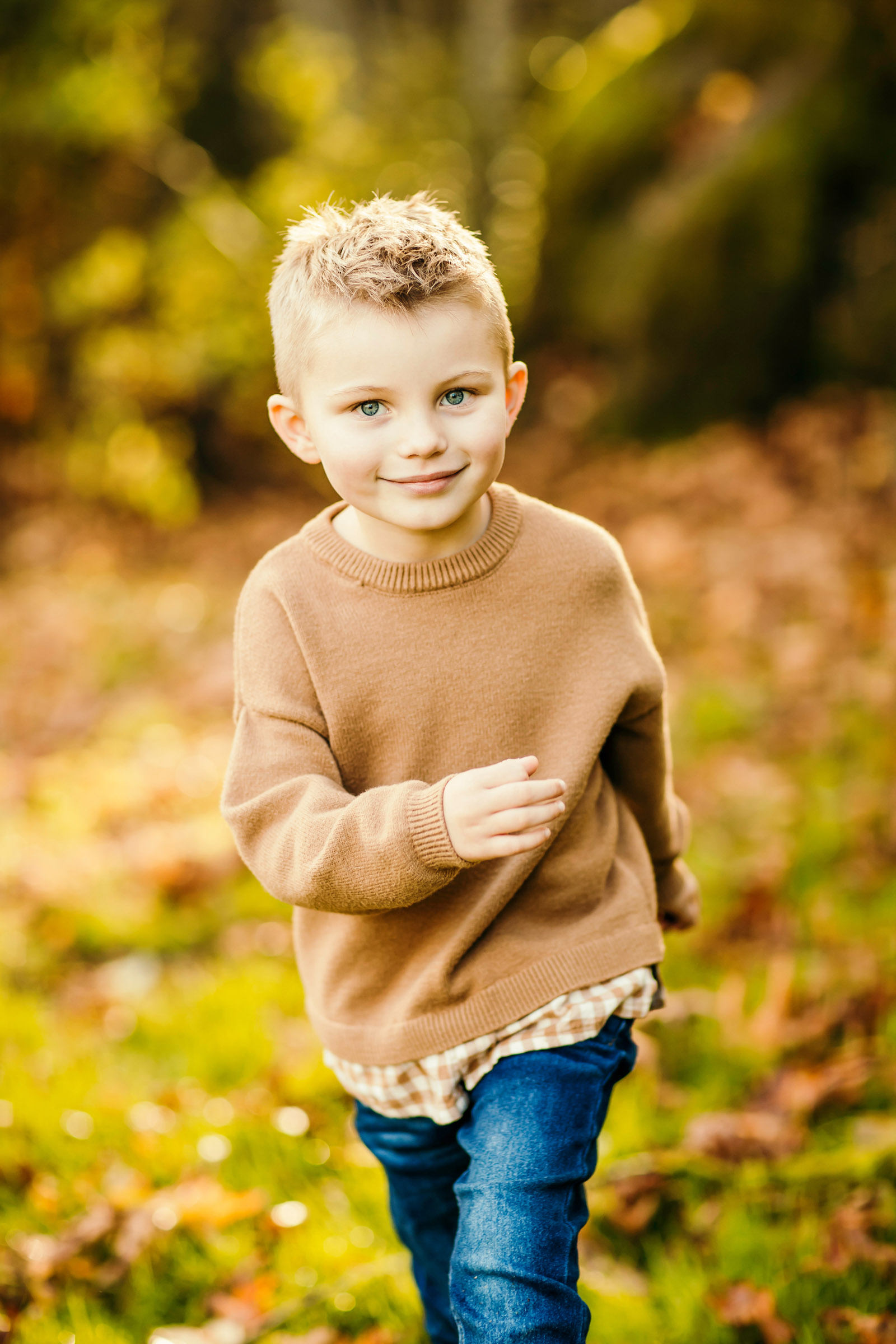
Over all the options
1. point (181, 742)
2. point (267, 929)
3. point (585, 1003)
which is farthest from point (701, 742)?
point (585, 1003)

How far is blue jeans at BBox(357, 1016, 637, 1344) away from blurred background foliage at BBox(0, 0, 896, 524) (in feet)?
21.3

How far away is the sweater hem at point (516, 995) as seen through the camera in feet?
6.11

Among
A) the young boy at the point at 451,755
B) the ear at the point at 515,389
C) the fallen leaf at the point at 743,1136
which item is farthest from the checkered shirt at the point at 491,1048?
the fallen leaf at the point at 743,1136

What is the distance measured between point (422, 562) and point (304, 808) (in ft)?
1.42

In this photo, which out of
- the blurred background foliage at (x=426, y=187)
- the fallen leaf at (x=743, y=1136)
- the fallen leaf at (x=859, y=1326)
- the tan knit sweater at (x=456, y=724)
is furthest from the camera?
the blurred background foliage at (x=426, y=187)

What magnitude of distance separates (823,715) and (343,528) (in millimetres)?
3482

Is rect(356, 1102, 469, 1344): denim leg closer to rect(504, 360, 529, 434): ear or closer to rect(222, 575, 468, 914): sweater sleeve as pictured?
rect(222, 575, 468, 914): sweater sleeve

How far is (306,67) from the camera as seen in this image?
8.02 meters

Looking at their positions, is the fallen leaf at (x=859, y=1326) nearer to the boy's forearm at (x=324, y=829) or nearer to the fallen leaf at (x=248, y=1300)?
the fallen leaf at (x=248, y=1300)

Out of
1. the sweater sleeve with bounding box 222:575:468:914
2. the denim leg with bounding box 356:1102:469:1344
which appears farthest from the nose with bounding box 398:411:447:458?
the denim leg with bounding box 356:1102:469:1344

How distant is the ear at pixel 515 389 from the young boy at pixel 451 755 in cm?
1

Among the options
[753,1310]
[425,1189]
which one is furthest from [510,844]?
[753,1310]

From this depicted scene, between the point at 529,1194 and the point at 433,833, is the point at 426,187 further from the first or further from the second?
the point at 529,1194

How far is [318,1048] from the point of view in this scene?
3389 millimetres
